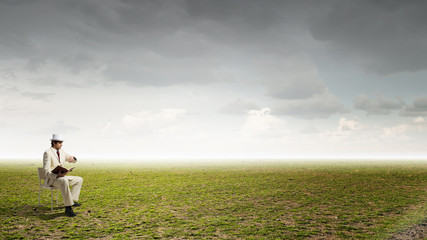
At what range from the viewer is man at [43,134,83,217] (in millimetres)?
11977

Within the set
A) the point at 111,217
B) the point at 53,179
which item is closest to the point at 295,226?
the point at 111,217

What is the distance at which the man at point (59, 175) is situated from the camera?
11977mm

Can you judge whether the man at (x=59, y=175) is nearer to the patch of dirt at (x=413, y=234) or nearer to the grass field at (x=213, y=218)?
the grass field at (x=213, y=218)

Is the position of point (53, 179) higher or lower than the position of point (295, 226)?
higher

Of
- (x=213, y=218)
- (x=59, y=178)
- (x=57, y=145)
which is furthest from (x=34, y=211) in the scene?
(x=213, y=218)

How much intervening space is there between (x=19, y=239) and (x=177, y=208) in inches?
289

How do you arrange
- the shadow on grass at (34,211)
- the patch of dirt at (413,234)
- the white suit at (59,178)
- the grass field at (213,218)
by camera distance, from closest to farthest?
the patch of dirt at (413,234) → the grass field at (213,218) → the white suit at (59,178) → the shadow on grass at (34,211)

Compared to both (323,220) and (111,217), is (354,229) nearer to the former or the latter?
(323,220)

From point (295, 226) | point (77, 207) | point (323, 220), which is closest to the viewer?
point (295, 226)

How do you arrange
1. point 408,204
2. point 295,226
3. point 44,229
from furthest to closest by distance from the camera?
point 408,204, point 295,226, point 44,229

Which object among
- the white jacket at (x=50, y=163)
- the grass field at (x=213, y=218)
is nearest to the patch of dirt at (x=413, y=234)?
the grass field at (x=213, y=218)

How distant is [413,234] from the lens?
9805 mm

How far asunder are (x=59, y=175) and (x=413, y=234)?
48.5ft

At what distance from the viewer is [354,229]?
10469 millimetres
